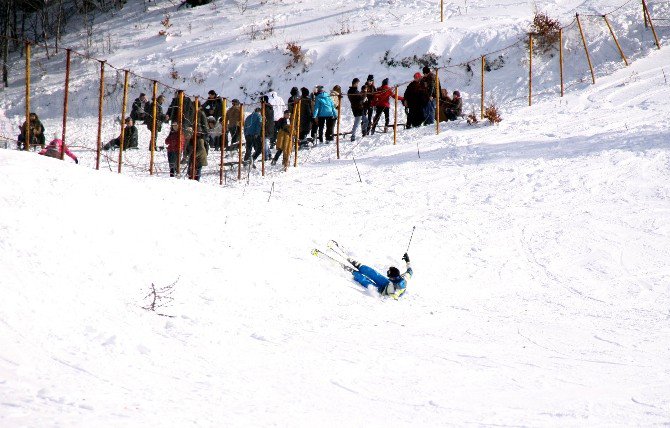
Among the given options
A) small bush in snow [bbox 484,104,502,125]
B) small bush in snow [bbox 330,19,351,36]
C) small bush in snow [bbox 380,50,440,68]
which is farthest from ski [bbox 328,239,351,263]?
small bush in snow [bbox 330,19,351,36]

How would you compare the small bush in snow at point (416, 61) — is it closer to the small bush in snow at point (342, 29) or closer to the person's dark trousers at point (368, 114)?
the small bush in snow at point (342, 29)

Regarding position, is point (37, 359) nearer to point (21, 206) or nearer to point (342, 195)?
point (21, 206)

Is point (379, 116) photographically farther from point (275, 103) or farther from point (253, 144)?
point (253, 144)

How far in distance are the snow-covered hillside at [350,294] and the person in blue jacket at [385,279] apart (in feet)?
0.54

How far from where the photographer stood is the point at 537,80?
19.9 meters

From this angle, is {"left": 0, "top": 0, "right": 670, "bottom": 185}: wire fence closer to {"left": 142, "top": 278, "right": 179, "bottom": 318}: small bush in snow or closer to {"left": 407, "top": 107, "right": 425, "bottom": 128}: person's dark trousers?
{"left": 407, "top": 107, "right": 425, "bottom": 128}: person's dark trousers

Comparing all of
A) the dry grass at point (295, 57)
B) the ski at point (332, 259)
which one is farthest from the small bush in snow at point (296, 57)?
the ski at point (332, 259)

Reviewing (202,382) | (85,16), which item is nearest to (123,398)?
(202,382)

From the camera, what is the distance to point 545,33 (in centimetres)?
2073

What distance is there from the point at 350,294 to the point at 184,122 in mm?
7963

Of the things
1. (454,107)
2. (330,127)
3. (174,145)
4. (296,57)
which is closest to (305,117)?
(330,127)

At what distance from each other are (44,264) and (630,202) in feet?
29.9

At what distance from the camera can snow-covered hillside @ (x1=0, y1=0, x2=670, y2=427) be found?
6.00 metres

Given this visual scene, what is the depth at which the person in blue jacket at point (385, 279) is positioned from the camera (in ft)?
30.8
